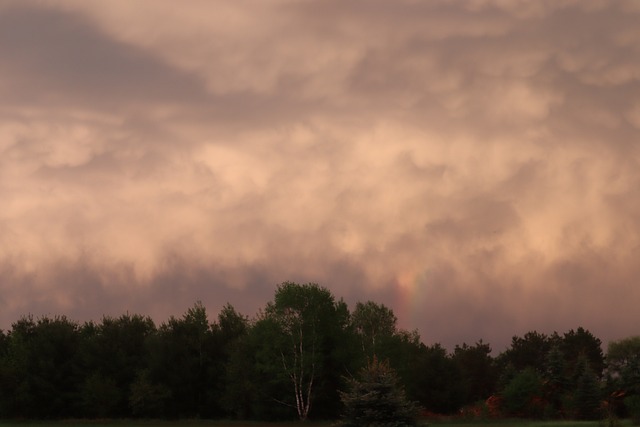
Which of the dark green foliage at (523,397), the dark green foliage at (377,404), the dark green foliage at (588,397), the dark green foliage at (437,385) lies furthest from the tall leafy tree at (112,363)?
the dark green foliage at (377,404)

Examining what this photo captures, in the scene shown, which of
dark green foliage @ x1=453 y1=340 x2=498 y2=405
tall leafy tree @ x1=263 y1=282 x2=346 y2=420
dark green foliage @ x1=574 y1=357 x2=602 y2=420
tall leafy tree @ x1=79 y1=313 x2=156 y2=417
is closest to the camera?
dark green foliage @ x1=574 y1=357 x2=602 y2=420

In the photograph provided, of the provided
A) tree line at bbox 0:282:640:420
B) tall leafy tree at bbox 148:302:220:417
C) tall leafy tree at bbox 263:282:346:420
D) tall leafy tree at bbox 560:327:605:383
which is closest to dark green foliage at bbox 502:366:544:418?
tree line at bbox 0:282:640:420

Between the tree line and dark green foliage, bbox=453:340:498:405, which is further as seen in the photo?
dark green foliage, bbox=453:340:498:405

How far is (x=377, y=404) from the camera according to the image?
4803 cm

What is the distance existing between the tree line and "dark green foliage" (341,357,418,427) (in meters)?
45.3

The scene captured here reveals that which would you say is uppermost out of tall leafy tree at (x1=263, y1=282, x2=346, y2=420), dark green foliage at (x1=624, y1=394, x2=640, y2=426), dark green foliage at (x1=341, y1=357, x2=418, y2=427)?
tall leafy tree at (x1=263, y1=282, x2=346, y2=420)

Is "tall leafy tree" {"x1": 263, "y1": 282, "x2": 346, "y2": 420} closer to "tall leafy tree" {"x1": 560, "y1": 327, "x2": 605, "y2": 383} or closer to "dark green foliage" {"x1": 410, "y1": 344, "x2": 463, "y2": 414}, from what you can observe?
"dark green foliage" {"x1": 410, "y1": 344, "x2": 463, "y2": 414}

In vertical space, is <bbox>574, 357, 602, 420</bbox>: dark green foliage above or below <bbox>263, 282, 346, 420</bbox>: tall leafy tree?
below

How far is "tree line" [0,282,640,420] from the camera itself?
99.3 metres

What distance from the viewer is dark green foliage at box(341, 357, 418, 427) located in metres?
48.0

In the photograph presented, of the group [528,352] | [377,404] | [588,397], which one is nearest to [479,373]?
[528,352]

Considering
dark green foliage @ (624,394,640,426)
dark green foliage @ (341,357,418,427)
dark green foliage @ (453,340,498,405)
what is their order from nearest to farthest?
1. dark green foliage @ (341,357,418,427)
2. dark green foliage @ (624,394,640,426)
3. dark green foliage @ (453,340,498,405)

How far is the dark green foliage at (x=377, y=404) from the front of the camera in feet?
157

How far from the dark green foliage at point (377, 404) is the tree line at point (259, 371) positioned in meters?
45.3
